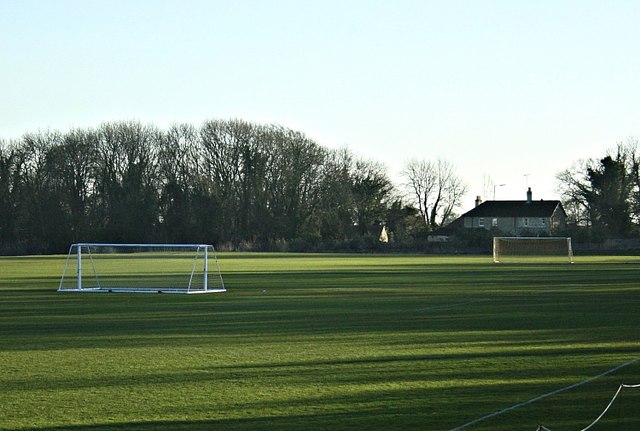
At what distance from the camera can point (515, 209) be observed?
4946 inches

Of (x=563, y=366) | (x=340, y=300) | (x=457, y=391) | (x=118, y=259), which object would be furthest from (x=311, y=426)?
(x=118, y=259)

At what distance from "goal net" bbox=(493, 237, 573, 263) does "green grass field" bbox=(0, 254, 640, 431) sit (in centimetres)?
5037

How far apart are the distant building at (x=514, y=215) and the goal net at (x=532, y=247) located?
3607cm

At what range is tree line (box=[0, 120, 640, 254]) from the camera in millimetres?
87438

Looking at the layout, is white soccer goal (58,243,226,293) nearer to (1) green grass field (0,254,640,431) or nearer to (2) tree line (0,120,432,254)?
(1) green grass field (0,254,640,431)

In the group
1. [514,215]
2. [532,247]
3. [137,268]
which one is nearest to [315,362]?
[137,268]

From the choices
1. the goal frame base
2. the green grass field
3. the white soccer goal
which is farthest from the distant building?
the green grass field

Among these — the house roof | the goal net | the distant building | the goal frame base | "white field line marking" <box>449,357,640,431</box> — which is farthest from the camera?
the house roof

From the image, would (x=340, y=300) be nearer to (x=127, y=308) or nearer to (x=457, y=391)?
(x=127, y=308)

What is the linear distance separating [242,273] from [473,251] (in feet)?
148

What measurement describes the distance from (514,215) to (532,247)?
136ft

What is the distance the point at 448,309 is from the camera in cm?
2436

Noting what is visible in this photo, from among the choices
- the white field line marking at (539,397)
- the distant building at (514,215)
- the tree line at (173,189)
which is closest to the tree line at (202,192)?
the tree line at (173,189)

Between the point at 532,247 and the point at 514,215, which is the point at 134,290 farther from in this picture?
the point at 514,215
